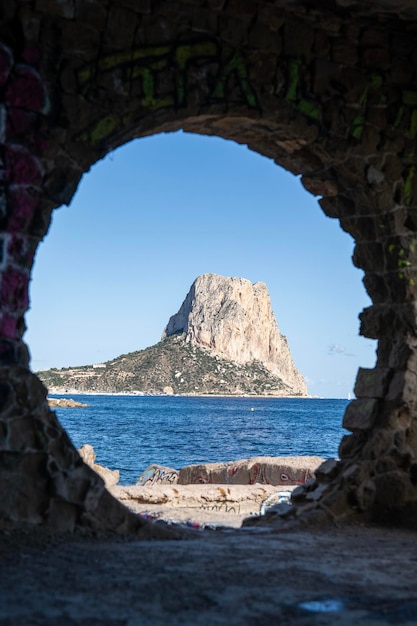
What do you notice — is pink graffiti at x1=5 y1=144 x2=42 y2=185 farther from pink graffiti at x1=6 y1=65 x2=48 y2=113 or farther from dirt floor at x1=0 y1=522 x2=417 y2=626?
dirt floor at x1=0 y1=522 x2=417 y2=626

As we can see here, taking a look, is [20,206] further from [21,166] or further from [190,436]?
[190,436]

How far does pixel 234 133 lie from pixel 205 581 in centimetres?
439

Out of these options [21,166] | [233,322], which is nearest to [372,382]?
[21,166]

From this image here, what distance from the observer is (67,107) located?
6312 millimetres

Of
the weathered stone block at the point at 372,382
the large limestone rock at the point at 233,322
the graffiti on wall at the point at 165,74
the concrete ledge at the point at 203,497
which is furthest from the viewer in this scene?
the large limestone rock at the point at 233,322

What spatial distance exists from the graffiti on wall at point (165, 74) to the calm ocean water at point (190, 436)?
25.9 meters

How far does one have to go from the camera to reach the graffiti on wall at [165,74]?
6.45 meters

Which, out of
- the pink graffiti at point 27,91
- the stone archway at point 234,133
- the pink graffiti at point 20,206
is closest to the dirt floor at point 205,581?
the stone archway at point 234,133

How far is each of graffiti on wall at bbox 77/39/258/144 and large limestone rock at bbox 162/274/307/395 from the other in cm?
11081

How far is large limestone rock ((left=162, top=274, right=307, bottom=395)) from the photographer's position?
120250 mm

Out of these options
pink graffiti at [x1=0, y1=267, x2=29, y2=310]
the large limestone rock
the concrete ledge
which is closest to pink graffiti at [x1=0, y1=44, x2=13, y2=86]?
pink graffiti at [x1=0, y1=267, x2=29, y2=310]

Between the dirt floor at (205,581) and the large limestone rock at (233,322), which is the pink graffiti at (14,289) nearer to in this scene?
the dirt floor at (205,581)

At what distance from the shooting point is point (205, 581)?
15.6 ft

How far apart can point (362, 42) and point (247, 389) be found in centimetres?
12648
